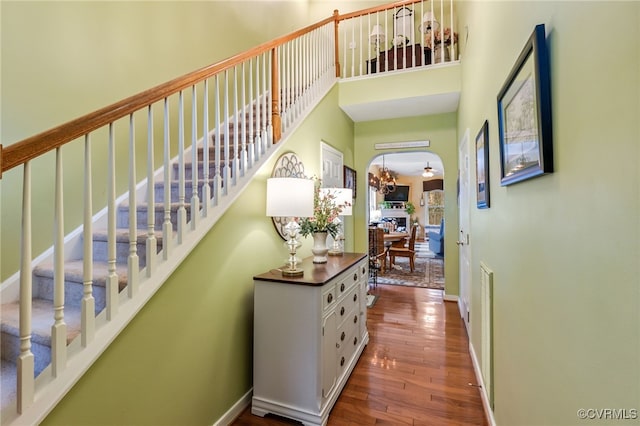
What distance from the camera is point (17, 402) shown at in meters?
0.94

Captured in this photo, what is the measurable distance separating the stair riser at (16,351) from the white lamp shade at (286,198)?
129cm

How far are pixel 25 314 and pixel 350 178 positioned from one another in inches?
155

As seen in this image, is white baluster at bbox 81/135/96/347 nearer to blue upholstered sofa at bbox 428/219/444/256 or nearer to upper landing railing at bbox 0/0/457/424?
upper landing railing at bbox 0/0/457/424

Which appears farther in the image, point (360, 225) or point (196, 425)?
point (360, 225)

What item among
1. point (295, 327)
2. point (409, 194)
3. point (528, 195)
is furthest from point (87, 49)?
point (409, 194)

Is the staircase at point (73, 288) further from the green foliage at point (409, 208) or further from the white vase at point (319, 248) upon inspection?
the green foliage at point (409, 208)

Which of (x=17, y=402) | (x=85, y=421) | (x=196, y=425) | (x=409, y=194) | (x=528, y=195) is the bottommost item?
(x=196, y=425)

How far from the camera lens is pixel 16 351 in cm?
136

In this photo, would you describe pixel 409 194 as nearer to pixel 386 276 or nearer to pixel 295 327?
pixel 386 276

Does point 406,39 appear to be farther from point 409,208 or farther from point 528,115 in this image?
point 409,208

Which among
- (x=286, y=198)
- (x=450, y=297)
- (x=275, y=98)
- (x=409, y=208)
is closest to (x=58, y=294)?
(x=286, y=198)

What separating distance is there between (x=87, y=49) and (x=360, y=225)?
372 centimetres

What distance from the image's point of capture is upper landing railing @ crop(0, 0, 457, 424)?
974 millimetres

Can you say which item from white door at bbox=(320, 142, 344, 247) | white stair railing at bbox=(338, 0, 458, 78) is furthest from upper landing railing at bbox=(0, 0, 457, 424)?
white stair railing at bbox=(338, 0, 458, 78)
